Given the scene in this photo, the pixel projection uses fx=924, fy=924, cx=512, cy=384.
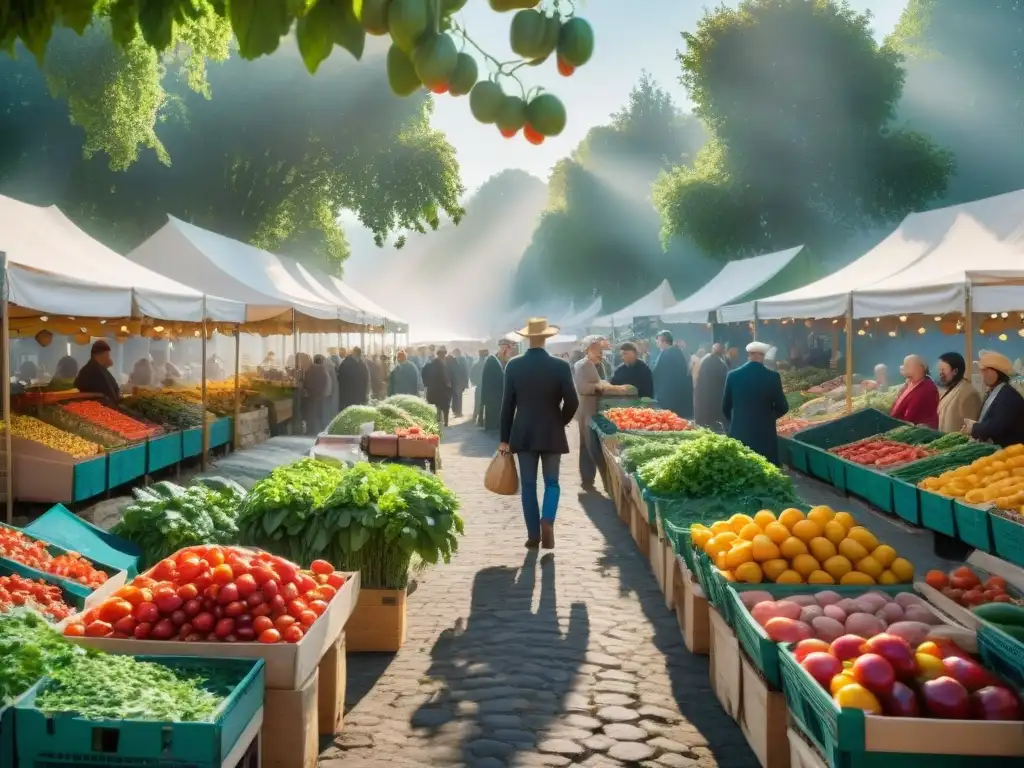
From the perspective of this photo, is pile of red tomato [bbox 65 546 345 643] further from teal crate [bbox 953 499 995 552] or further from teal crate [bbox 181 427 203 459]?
teal crate [bbox 181 427 203 459]

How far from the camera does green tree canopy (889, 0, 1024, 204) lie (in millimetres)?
32094

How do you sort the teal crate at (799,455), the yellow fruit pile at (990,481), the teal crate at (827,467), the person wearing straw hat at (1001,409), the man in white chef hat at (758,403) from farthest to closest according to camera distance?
the teal crate at (799,455) → the teal crate at (827,467) → the man in white chef hat at (758,403) → the person wearing straw hat at (1001,409) → the yellow fruit pile at (990,481)

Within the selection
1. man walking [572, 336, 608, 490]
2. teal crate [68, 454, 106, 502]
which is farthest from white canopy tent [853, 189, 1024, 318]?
teal crate [68, 454, 106, 502]

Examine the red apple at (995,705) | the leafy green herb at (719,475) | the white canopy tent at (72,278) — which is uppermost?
the white canopy tent at (72,278)

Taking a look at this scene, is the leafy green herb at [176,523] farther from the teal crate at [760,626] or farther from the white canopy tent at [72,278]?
the teal crate at [760,626]

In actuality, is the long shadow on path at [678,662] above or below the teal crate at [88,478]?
below

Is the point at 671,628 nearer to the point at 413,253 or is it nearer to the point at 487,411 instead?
the point at 487,411

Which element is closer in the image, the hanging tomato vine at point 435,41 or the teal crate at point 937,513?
the hanging tomato vine at point 435,41

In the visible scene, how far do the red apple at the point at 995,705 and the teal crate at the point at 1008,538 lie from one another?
4164 millimetres

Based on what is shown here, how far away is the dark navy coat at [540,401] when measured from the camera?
28.5ft

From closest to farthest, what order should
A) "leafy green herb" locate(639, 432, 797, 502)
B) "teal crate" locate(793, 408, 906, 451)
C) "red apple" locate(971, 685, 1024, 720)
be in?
1. "red apple" locate(971, 685, 1024, 720)
2. "leafy green herb" locate(639, 432, 797, 502)
3. "teal crate" locate(793, 408, 906, 451)

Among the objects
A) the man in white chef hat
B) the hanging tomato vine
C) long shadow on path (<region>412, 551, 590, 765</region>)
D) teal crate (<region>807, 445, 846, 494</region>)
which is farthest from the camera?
teal crate (<region>807, 445, 846, 494</region>)

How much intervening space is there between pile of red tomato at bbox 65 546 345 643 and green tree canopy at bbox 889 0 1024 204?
114 feet

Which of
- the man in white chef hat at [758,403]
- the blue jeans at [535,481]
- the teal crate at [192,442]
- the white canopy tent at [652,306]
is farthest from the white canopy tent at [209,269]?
the white canopy tent at [652,306]
